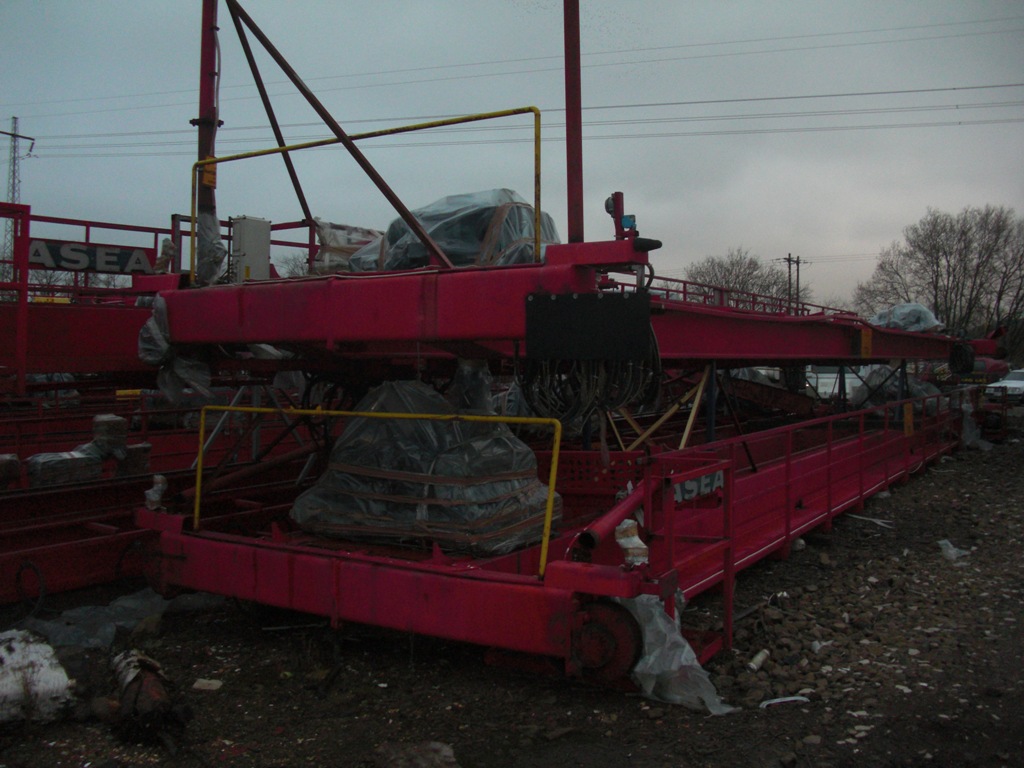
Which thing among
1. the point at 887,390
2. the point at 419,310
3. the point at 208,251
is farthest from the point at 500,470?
the point at 887,390

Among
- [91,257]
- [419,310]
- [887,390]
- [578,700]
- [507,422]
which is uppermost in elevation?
[91,257]

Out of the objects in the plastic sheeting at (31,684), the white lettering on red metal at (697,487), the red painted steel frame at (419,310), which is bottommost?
the plastic sheeting at (31,684)

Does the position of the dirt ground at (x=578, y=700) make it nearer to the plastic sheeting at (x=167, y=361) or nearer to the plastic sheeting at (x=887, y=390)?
the plastic sheeting at (x=167, y=361)

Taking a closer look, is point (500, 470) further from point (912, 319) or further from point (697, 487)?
point (912, 319)

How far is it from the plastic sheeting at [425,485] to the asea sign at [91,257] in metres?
10.3

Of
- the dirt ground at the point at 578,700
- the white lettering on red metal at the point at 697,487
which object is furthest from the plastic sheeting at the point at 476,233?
the dirt ground at the point at 578,700

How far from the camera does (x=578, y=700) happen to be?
4129 mm

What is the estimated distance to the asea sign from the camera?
1396 cm

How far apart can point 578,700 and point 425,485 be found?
1545 millimetres

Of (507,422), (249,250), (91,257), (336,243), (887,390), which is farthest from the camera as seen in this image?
(887,390)

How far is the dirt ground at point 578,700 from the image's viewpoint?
3.59 m

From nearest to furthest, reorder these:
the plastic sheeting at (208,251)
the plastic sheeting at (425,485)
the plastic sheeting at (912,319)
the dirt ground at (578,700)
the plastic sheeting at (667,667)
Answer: the dirt ground at (578,700) → the plastic sheeting at (667,667) → the plastic sheeting at (425,485) → the plastic sheeting at (208,251) → the plastic sheeting at (912,319)

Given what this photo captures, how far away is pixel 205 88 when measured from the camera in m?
5.71

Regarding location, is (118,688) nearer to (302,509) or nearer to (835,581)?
(302,509)
